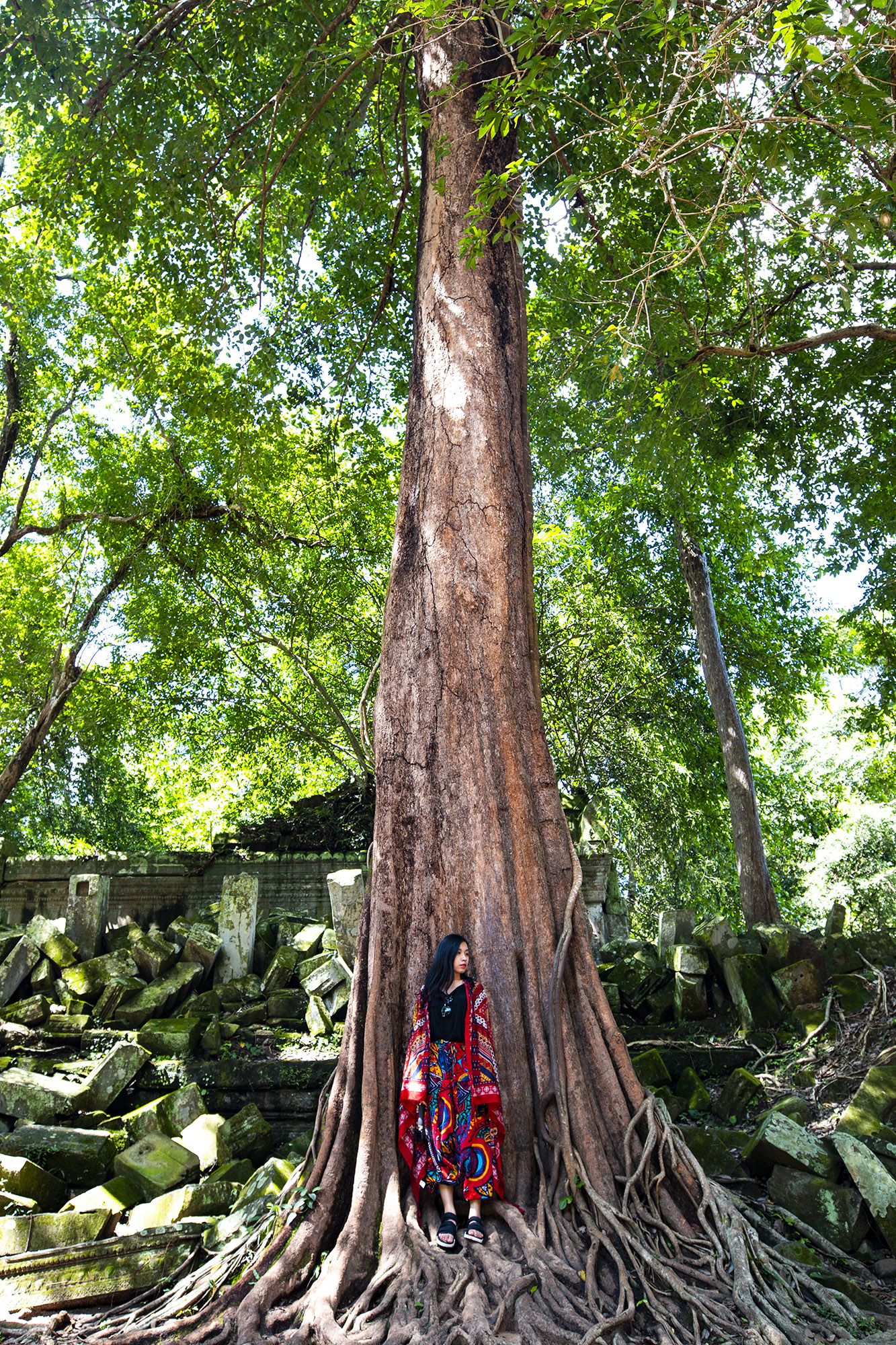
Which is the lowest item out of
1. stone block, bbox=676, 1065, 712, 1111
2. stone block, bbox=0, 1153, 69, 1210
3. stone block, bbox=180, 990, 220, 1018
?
stone block, bbox=0, 1153, 69, 1210

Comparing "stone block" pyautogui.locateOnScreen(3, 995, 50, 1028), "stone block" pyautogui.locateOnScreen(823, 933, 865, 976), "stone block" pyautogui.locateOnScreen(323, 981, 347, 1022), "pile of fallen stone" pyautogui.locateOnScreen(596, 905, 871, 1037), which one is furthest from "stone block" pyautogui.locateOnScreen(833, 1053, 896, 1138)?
"stone block" pyautogui.locateOnScreen(3, 995, 50, 1028)

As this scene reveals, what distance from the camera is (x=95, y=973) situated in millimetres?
6496

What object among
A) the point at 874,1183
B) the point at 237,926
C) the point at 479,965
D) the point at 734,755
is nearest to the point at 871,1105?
the point at 874,1183

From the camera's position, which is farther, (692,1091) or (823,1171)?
(692,1091)

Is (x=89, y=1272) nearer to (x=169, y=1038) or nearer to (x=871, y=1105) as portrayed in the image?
(x=169, y=1038)

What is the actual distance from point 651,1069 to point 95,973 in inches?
163

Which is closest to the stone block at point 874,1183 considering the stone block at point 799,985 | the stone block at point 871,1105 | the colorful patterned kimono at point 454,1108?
the stone block at point 871,1105

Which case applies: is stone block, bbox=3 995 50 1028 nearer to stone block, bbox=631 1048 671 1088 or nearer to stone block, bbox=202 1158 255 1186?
stone block, bbox=202 1158 255 1186

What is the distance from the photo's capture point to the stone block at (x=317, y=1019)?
20.0 ft

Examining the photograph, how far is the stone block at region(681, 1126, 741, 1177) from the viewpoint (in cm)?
423

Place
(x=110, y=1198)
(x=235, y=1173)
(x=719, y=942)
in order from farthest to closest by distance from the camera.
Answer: (x=719, y=942), (x=235, y=1173), (x=110, y=1198)

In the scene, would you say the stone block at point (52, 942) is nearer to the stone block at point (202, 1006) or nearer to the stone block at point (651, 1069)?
the stone block at point (202, 1006)

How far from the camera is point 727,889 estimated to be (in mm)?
14758

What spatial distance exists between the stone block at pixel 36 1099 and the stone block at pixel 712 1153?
11.8 feet
